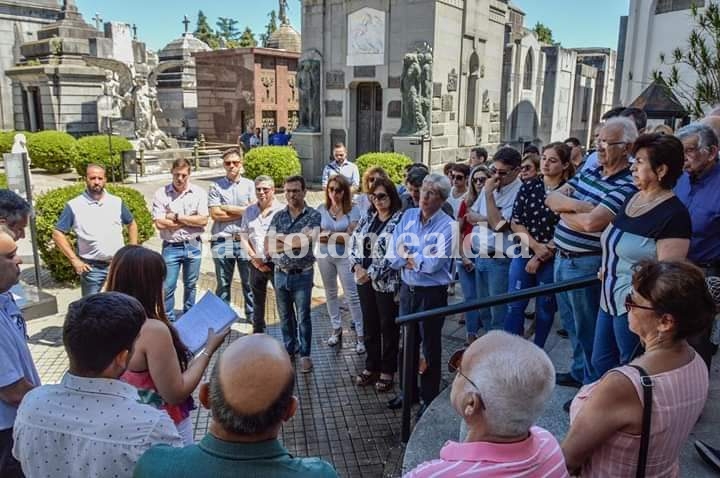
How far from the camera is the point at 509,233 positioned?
488 cm

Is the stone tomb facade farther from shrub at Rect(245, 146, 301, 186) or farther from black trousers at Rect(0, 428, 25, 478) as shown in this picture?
black trousers at Rect(0, 428, 25, 478)

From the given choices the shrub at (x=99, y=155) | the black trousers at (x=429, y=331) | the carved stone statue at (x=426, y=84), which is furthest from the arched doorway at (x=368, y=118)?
the black trousers at (x=429, y=331)

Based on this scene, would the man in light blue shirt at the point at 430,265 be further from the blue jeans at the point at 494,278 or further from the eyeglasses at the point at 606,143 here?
the eyeglasses at the point at 606,143

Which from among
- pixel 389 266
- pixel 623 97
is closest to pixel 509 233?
pixel 389 266

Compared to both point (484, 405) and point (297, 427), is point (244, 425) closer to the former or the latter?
point (484, 405)

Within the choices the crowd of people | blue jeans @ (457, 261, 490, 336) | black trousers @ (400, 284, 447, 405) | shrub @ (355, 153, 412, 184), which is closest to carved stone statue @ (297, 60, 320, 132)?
shrub @ (355, 153, 412, 184)

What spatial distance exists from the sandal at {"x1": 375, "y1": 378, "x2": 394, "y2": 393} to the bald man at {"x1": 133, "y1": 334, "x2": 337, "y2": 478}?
3.38 meters

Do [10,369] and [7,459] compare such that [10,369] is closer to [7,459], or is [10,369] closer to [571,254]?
[7,459]

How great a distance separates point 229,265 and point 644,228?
4.51 meters

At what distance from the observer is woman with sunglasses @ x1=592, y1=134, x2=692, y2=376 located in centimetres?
287

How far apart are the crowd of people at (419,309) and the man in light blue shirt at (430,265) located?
0.05 ft

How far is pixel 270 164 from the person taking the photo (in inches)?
648

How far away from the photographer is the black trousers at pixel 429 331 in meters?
4.26

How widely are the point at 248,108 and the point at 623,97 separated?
726 inches
